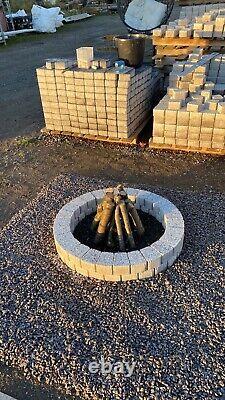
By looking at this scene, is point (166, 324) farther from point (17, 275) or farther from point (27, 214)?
point (27, 214)

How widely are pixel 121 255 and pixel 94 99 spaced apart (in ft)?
12.9

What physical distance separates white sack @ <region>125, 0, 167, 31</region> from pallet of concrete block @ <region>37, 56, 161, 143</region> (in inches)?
289

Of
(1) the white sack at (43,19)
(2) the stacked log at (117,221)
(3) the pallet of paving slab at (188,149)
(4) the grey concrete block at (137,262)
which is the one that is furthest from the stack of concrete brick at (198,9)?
(4) the grey concrete block at (137,262)

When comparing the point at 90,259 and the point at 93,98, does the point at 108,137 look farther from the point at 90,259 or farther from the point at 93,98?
the point at 90,259

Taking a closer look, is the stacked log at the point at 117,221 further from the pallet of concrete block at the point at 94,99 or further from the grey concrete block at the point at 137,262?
the pallet of concrete block at the point at 94,99

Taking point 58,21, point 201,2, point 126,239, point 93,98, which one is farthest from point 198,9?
point 126,239

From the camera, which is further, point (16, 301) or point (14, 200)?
point (14, 200)

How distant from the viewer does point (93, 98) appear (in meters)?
7.00

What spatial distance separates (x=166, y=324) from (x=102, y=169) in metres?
3.57

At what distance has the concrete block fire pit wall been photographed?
159 inches

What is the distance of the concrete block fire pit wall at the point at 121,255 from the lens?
13.3 feet

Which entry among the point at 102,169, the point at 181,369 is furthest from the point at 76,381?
the point at 102,169

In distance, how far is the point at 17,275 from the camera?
433 cm

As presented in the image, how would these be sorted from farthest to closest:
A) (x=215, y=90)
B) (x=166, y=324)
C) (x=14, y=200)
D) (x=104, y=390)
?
(x=215, y=90), (x=14, y=200), (x=166, y=324), (x=104, y=390)
